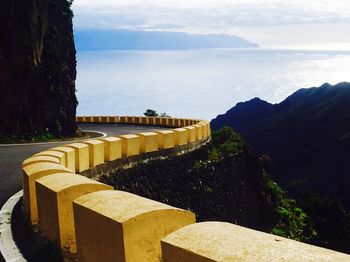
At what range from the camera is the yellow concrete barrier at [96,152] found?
43.7 ft

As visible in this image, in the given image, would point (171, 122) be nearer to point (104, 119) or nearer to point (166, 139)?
point (104, 119)

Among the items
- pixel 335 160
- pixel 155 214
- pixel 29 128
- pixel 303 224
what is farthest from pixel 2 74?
pixel 335 160

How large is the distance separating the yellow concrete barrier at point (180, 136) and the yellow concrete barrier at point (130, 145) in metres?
3.32

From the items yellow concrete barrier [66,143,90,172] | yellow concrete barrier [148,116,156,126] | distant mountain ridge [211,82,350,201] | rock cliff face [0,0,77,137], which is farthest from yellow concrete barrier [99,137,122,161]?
distant mountain ridge [211,82,350,201]

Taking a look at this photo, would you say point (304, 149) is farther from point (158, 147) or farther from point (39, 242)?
point (39, 242)

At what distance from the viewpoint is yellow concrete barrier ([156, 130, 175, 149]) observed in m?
17.9

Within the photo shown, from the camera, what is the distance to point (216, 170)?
75.0 feet

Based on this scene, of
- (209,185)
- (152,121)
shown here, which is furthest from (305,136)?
(209,185)

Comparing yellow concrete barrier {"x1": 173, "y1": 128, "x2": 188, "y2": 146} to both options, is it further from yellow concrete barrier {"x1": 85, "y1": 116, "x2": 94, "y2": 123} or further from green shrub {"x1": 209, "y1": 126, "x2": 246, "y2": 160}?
yellow concrete barrier {"x1": 85, "y1": 116, "x2": 94, "y2": 123}

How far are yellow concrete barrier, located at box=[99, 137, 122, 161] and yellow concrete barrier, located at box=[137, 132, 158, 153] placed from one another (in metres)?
1.54

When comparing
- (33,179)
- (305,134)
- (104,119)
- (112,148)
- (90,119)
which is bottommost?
(305,134)

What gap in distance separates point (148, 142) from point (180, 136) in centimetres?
303

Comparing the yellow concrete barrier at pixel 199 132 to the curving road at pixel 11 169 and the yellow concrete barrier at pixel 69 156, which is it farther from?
the yellow concrete barrier at pixel 69 156

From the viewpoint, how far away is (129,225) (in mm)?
4215
